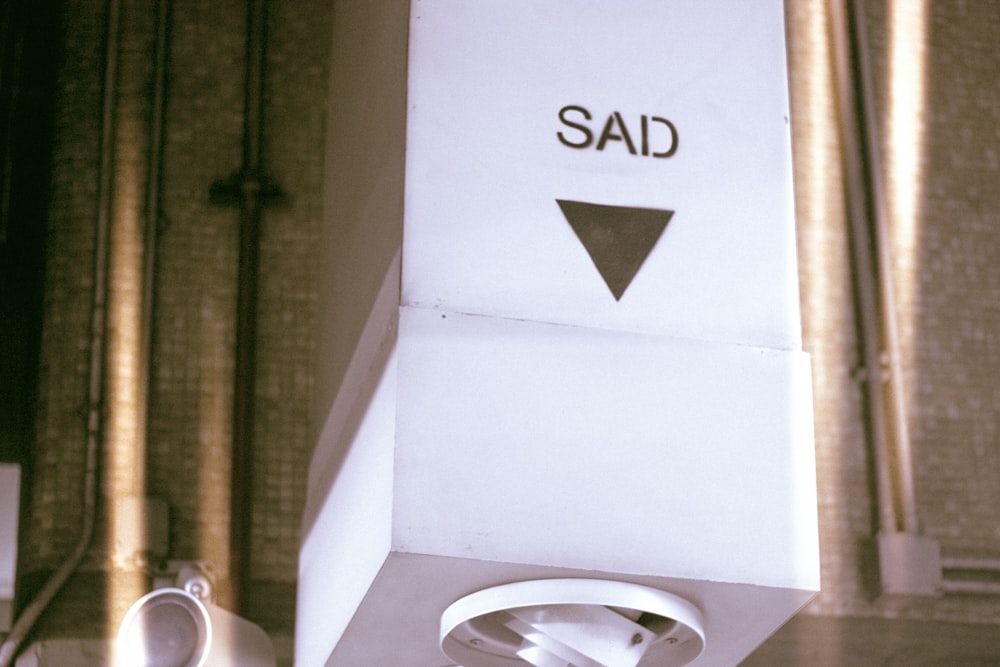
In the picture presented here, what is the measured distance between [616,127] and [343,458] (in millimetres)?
849

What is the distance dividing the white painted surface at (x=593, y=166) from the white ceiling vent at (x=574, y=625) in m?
0.45

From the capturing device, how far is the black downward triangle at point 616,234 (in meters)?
2.31

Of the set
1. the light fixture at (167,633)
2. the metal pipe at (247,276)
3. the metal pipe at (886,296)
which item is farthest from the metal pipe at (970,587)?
the light fixture at (167,633)

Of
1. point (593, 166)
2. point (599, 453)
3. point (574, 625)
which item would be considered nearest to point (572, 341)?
point (599, 453)

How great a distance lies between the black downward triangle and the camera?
2.31 metres

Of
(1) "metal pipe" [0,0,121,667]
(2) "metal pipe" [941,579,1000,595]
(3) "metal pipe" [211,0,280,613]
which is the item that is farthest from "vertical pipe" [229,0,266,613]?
(2) "metal pipe" [941,579,1000,595]

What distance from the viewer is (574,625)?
2.28 m

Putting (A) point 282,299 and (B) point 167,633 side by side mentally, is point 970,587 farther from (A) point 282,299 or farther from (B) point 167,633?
(B) point 167,633

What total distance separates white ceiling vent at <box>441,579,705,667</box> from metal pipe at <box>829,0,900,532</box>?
1.68 meters

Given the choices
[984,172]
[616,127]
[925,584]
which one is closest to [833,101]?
[984,172]

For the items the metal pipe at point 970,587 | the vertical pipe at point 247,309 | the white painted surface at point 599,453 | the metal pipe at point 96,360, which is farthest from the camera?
the metal pipe at point 970,587

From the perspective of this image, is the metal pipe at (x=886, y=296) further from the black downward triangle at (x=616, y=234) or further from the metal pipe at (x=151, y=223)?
the metal pipe at (x=151, y=223)

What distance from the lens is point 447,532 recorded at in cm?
208

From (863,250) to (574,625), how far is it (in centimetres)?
221
